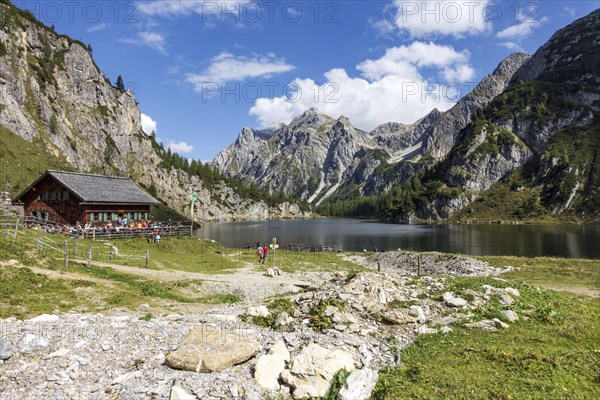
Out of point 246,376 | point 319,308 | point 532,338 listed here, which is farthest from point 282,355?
point 532,338

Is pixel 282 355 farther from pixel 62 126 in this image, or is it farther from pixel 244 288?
pixel 62 126

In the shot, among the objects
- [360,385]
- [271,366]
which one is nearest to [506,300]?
[360,385]

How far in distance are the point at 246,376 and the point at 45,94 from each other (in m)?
179

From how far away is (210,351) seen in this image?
40.9ft

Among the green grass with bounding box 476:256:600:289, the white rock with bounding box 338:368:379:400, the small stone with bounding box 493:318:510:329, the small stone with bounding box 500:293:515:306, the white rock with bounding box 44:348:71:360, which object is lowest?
the green grass with bounding box 476:256:600:289

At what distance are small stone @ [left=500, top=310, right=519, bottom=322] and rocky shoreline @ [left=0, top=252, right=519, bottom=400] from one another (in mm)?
84

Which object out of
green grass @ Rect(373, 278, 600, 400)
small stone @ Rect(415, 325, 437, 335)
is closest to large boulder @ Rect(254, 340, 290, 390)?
green grass @ Rect(373, 278, 600, 400)

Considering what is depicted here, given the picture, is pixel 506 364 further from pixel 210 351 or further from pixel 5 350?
pixel 5 350

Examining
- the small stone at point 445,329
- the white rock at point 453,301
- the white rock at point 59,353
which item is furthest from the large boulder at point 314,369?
the white rock at point 453,301

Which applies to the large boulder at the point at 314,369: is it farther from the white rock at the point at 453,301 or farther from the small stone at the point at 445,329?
the white rock at the point at 453,301

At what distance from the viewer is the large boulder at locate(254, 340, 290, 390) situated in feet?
37.7

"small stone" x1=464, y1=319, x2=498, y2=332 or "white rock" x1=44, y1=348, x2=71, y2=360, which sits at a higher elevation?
"white rock" x1=44, y1=348, x2=71, y2=360

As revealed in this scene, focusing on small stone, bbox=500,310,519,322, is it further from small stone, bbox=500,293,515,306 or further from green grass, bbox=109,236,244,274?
green grass, bbox=109,236,244,274

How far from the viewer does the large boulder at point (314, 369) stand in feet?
36.9
